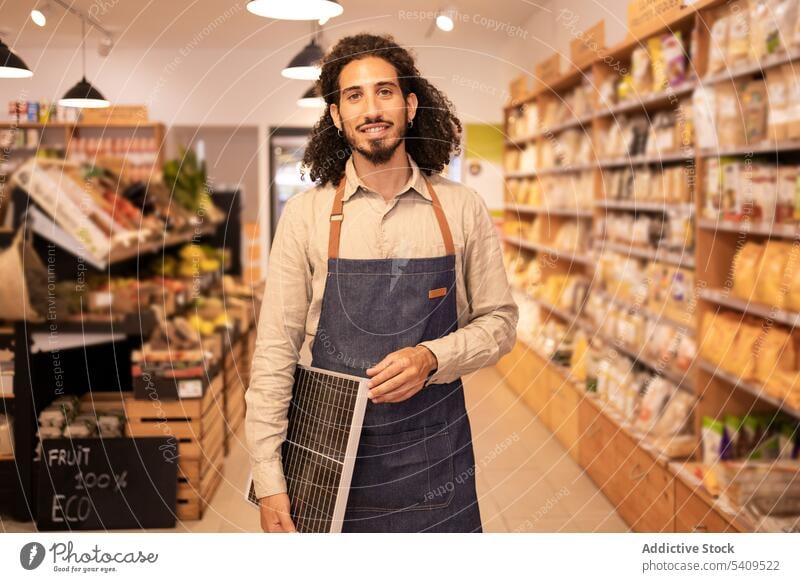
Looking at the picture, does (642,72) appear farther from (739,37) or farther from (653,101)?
(739,37)

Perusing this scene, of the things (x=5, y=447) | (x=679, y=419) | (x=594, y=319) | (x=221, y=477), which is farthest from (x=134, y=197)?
(x=679, y=419)

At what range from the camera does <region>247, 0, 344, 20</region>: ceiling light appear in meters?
1.83

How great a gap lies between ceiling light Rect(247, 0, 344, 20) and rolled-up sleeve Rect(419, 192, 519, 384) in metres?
0.54

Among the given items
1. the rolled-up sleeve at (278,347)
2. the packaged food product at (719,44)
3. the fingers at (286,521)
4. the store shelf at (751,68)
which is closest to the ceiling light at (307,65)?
the rolled-up sleeve at (278,347)

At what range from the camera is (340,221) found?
1635 mm

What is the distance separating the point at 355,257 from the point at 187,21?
75cm

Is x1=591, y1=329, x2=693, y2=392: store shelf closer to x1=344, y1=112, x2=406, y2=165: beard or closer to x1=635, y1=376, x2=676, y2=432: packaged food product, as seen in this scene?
x1=635, y1=376, x2=676, y2=432: packaged food product

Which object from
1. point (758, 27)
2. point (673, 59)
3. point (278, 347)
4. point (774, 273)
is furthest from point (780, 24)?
point (278, 347)

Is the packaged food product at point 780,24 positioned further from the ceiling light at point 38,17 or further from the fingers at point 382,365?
the ceiling light at point 38,17

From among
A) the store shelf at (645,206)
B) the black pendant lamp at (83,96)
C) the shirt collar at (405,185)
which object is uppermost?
the black pendant lamp at (83,96)

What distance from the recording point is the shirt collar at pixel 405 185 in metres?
1.65

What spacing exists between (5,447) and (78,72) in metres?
1.24

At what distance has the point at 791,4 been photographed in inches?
95.9

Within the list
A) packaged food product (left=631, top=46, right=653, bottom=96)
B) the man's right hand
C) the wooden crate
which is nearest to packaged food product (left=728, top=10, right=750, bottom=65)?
packaged food product (left=631, top=46, right=653, bottom=96)
